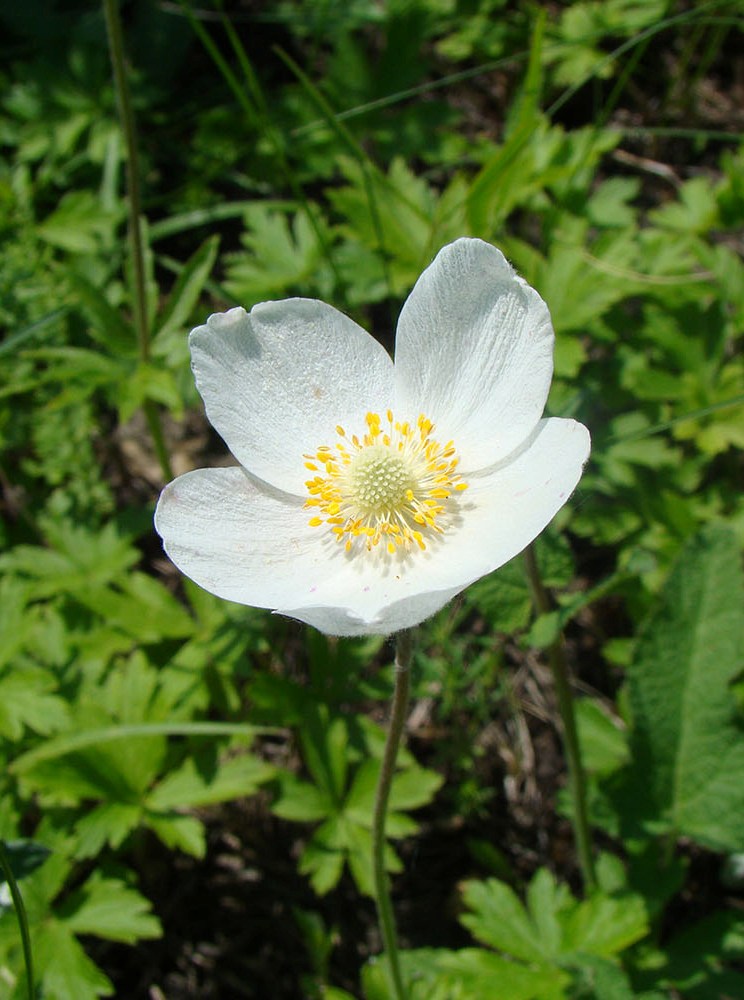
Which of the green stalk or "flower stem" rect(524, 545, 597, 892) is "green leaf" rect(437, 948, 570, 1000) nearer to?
"flower stem" rect(524, 545, 597, 892)

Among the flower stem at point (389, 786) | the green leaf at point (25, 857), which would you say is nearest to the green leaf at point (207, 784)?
the green leaf at point (25, 857)

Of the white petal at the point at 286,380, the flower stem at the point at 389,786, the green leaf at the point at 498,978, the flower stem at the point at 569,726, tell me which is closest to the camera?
the flower stem at the point at 389,786

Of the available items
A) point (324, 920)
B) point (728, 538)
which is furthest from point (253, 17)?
point (324, 920)

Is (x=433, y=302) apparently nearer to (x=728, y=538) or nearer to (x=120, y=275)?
(x=728, y=538)

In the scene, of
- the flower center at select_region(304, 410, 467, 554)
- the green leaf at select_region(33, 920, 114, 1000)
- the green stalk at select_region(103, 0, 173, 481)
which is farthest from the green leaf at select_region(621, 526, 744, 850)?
the green stalk at select_region(103, 0, 173, 481)

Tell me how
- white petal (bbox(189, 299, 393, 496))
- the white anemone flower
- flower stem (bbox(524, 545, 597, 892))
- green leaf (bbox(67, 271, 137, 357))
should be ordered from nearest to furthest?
the white anemone flower
white petal (bbox(189, 299, 393, 496))
flower stem (bbox(524, 545, 597, 892))
green leaf (bbox(67, 271, 137, 357))

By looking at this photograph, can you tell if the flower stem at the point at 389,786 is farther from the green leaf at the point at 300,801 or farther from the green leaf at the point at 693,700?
the green leaf at the point at 693,700

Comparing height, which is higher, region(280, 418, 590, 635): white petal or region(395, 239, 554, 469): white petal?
region(395, 239, 554, 469): white petal
